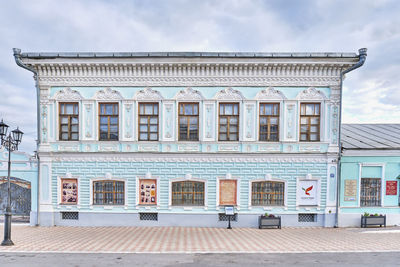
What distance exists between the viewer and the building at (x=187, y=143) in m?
11.4

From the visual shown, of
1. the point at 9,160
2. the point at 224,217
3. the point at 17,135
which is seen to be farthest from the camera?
the point at 224,217

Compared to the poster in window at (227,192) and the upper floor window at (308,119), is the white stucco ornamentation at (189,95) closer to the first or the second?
the poster in window at (227,192)

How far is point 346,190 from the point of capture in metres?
11.6

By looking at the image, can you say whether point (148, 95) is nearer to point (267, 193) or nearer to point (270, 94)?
point (270, 94)

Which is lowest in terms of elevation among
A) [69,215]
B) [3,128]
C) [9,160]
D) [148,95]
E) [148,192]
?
[69,215]

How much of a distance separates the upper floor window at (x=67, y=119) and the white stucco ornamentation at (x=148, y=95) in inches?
141

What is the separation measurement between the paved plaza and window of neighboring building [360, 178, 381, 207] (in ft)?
4.55

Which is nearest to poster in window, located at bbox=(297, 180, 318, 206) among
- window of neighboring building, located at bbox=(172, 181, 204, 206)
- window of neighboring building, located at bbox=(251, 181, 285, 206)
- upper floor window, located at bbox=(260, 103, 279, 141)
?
window of neighboring building, located at bbox=(251, 181, 285, 206)

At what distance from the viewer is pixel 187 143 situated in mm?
11484

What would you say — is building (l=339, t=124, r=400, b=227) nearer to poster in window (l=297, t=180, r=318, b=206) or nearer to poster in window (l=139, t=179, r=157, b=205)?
poster in window (l=297, t=180, r=318, b=206)

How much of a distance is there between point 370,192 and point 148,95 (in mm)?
13607

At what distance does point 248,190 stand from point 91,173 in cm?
872

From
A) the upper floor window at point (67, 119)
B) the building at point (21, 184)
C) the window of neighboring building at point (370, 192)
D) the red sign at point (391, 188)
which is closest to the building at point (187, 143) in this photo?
the upper floor window at point (67, 119)

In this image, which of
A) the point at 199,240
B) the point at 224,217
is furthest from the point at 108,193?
the point at 224,217
